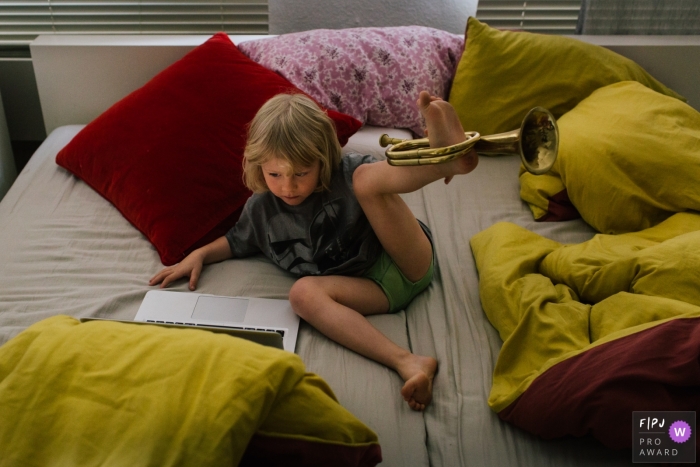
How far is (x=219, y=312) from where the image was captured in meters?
1.46

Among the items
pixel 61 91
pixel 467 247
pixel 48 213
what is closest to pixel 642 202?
pixel 467 247

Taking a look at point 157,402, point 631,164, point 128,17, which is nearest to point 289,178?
point 157,402

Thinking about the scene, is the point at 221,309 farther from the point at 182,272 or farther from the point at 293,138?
the point at 293,138

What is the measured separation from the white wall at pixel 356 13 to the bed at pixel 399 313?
47 cm

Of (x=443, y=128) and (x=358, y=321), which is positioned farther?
(x=358, y=321)

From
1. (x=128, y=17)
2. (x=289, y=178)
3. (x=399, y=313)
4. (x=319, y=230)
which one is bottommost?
(x=399, y=313)

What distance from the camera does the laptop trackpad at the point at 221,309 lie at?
1444 mm

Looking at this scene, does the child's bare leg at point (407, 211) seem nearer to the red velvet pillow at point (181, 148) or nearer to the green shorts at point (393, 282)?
the green shorts at point (393, 282)

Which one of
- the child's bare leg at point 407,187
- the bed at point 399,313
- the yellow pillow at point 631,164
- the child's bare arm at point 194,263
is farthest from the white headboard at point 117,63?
the child's bare leg at point 407,187

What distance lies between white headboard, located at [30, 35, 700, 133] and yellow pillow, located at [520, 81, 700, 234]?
1.47 ft

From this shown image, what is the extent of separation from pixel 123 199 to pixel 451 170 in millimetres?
956

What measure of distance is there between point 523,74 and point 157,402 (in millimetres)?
1528

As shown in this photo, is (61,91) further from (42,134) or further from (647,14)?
(647,14)

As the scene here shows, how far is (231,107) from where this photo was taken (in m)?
1.79
